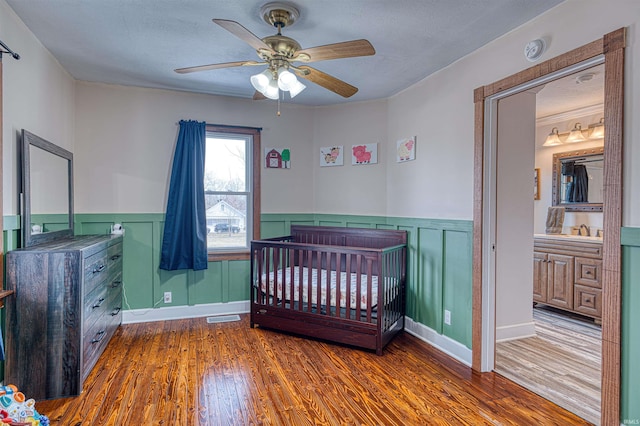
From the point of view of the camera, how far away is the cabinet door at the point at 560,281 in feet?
12.5

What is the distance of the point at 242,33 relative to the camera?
6.10 feet

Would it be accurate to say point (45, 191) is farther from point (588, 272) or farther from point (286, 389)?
point (588, 272)

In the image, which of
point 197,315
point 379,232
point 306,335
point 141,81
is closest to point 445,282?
point 379,232

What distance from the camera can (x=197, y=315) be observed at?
3885 millimetres

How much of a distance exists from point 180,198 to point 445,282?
2707 millimetres

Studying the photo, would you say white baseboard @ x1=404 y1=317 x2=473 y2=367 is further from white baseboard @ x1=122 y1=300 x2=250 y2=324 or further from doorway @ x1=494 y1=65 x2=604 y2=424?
white baseboard @ x1=122 y1=300 x2=250 y2=324

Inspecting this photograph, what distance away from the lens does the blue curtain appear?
370 centimetres

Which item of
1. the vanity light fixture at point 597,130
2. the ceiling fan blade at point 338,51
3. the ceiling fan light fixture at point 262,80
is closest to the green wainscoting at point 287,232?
the ceiling fan blade at point 338,51

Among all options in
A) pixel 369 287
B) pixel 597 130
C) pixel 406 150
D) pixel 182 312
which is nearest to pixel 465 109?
pixel 406 150

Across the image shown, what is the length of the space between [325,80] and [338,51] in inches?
15.5

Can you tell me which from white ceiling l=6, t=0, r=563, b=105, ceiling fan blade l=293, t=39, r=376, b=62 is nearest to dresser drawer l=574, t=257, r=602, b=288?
white ceiling l=6, t=0, r=563, b=105

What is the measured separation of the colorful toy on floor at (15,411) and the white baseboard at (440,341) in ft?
8.88

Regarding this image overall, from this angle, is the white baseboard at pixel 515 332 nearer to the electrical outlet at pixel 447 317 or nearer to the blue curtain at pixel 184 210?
the electrical outlet at pixel 447 317

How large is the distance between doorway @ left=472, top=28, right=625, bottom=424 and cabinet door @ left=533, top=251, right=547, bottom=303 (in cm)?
185
